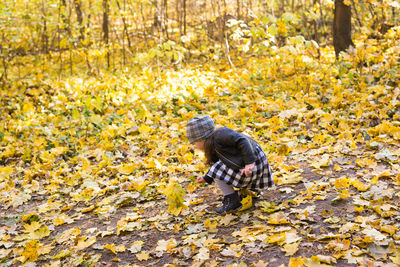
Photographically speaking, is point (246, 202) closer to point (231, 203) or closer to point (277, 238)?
point (231, 203)

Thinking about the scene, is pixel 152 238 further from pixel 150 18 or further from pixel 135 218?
pixel 150 18

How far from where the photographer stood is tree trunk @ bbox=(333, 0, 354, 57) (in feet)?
24.7

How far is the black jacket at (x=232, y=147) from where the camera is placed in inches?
116

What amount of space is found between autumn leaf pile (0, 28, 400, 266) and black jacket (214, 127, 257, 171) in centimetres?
49

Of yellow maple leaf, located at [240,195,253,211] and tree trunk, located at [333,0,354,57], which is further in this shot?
tree trunk, located at [333,0,354,57]

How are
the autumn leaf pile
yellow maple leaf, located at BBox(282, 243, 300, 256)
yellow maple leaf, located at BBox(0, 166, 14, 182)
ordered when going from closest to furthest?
yellow maple leaf, located at BBox(282, 243, 300, 256) < the autumn leaf pile < yellow maple leaf, located at BBox(0, 166, 14, 182)

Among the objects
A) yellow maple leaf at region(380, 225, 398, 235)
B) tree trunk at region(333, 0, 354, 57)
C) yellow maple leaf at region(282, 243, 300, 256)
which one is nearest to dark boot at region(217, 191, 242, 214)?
yellow maple leaf at region(282, 243, 300, 256)

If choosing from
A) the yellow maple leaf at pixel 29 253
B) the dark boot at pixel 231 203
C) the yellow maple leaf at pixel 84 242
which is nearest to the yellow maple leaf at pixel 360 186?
the dark boot at pixel 231 203

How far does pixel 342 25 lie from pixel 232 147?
228 inches

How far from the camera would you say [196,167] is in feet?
14.6

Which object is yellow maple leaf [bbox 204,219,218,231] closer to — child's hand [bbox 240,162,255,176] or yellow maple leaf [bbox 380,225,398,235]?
child's hand [bbox 240,162,255,176]

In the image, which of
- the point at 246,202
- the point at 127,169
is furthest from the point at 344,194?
the point at 127,169

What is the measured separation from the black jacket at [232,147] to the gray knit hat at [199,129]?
8cm

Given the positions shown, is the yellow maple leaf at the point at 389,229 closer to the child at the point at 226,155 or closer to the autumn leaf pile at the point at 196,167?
the autumn leaf pile at the point at 196,167
